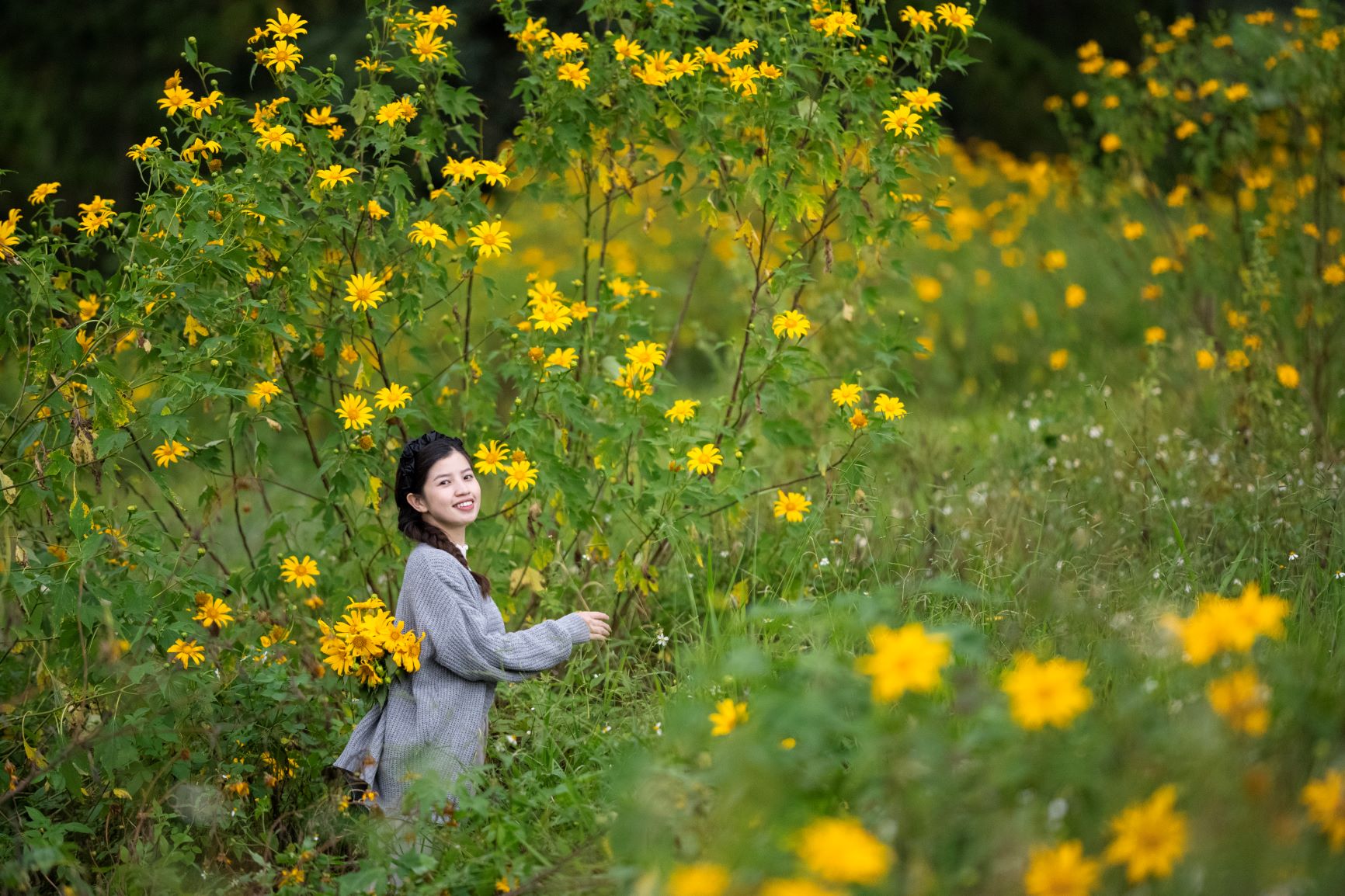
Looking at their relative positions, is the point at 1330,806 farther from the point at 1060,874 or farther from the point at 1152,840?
the point at 1060,874

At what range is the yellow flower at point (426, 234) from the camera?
9.12 feet

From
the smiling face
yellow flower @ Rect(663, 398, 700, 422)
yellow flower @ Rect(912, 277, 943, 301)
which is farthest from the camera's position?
yellow flower @ Rect(912, 277, 943, 301)

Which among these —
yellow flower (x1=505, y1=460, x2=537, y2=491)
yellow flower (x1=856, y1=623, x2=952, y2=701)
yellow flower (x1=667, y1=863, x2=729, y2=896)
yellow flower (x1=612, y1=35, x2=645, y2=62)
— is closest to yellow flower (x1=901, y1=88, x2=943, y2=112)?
yellow flower (x1=612, y1=35, x2=645, y2=62)

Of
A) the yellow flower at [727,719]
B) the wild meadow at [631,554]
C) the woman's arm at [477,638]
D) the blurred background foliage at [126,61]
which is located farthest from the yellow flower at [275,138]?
the blurred background foliage at [126,61]

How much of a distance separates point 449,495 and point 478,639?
0.35 m

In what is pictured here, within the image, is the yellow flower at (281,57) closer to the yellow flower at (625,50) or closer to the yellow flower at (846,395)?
the yellow flower at (625,50)

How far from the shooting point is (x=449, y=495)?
2.72m

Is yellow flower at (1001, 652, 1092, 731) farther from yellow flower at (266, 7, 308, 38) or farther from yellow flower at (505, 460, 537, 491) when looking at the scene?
yellow flower at (266, 7, 308, 38)

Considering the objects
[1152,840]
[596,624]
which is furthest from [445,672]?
[1152,840]

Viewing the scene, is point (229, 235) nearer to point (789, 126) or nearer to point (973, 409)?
point (789, 126)

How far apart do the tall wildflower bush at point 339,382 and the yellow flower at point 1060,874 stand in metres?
1.48

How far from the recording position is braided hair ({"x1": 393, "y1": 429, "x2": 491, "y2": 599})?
273 centimetres

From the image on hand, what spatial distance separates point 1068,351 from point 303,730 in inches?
176

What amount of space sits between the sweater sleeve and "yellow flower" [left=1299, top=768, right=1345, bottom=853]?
1518 millimetres
